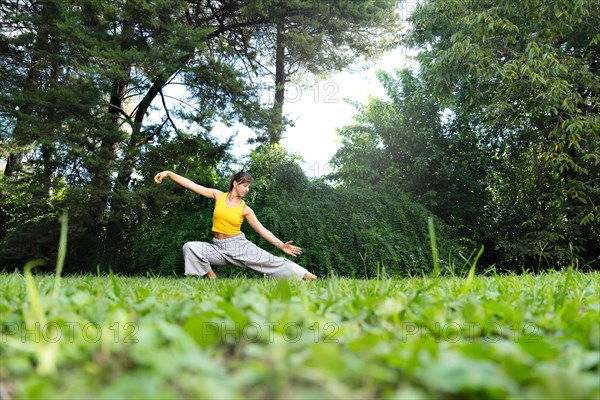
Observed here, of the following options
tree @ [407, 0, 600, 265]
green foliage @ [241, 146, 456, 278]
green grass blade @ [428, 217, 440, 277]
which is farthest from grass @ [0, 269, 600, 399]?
green foliage @ [241, 146, 456, 278]

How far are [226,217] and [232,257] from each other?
0.54m

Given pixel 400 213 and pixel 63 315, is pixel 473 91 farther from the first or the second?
pixel 63 315

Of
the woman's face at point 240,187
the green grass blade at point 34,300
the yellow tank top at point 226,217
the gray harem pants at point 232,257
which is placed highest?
the woman's face at point 240,187

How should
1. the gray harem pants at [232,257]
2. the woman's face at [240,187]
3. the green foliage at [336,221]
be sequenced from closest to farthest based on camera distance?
1. the gray harem pants at [232,257]
2. the woman's face at [240,187]
3. the green foliage at [336,221]

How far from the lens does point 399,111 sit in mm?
13141

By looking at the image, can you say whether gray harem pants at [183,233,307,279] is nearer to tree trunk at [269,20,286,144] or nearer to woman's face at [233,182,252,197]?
woman's face at [233,182,252,197]

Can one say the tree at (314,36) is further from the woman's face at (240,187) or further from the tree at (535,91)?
the woman's face at (240,187)

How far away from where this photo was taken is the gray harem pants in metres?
6.07

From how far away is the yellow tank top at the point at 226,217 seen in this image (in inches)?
243

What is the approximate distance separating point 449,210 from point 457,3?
4.79 metres

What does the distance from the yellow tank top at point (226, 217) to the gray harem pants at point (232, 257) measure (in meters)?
0.13

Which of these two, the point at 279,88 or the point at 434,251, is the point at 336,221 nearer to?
the point at 279,88

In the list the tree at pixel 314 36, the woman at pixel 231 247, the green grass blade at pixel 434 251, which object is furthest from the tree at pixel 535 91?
the green grass blade at pixel 434 251

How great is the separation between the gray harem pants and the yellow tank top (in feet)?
0.43
